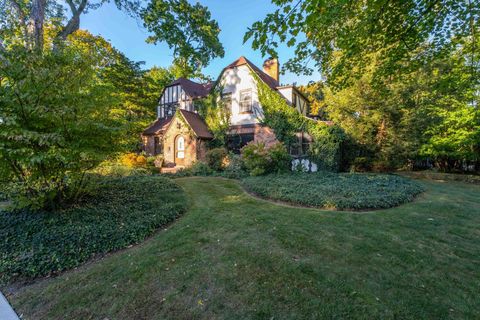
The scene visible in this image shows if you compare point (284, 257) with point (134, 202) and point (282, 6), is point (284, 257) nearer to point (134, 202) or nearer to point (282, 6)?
point (282, 6)

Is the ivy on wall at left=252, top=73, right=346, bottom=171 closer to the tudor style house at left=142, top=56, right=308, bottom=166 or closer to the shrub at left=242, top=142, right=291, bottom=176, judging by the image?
the tudor style house at left=142, top=56, right=308, bottom=166

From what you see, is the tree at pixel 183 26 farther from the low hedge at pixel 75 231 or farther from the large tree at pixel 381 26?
the low hedge at pixel 75 231

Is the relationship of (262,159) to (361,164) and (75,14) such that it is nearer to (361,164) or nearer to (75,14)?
(361,164)

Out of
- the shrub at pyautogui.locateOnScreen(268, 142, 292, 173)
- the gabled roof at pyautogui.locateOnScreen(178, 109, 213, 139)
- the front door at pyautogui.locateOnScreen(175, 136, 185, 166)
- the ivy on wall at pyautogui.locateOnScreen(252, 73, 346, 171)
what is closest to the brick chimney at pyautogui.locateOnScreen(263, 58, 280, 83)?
the ivy on wall at pyautogui.locateOnScreen(252, 73, 346, 171)

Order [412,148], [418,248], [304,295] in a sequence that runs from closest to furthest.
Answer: [304,295] → [418,248] → [412,148]

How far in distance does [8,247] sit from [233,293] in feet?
15.8

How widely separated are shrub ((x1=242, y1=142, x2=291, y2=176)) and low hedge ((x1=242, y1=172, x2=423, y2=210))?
66.9 inches

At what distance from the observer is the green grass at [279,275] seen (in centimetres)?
260

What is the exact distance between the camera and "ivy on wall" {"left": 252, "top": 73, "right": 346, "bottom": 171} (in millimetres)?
13180

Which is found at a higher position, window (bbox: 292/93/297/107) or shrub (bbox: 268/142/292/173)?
window (bbox: 292/93/297/107)

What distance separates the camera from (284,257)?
3613mm

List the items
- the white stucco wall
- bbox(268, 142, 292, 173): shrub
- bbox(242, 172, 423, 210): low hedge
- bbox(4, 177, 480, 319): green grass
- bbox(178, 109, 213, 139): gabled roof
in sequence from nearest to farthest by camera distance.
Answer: bbox(4, 177, 480, 319): green grass, bbox(242, 172, 423, 210): low hedge, bbox(268, 142, 292, 173): shrub, bbox(178, 109, 213, 139): gabled roof, the white stucco wall

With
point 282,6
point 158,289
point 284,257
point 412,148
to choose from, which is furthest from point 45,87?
point 412,148

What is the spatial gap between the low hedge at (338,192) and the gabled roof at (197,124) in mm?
Result: 7135
